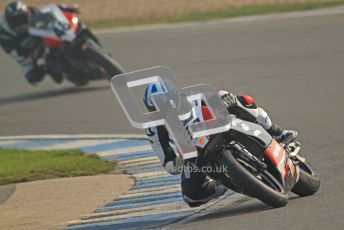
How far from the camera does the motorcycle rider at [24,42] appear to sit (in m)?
19.1

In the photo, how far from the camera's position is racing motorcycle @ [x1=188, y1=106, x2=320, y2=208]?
28.5ft

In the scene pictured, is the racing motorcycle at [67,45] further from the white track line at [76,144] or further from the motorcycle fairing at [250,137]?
the motorcycle fairing at [250,137]

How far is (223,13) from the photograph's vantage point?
1005 inches

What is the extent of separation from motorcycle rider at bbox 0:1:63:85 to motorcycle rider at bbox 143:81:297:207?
406 inches

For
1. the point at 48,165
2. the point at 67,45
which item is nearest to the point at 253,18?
the point at 67,45

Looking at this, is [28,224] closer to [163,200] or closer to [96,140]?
[163,200]

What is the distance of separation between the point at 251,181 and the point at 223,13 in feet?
56.2

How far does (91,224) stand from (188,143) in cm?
125

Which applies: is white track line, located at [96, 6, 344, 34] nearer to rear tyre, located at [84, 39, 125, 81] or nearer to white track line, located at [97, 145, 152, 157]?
rear tyre, located at [84, 39, 125, 81]

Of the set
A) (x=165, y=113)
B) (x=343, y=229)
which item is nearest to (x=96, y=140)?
(x=165, y=113)

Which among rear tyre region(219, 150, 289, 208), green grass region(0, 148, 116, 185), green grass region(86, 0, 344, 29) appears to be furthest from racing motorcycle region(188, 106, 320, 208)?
green grass region(86, 0, 344, 29)

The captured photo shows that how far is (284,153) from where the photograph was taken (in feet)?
30.2

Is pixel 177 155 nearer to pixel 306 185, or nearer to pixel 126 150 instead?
pixel 306 185

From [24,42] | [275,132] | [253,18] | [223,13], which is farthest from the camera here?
[223,13]
